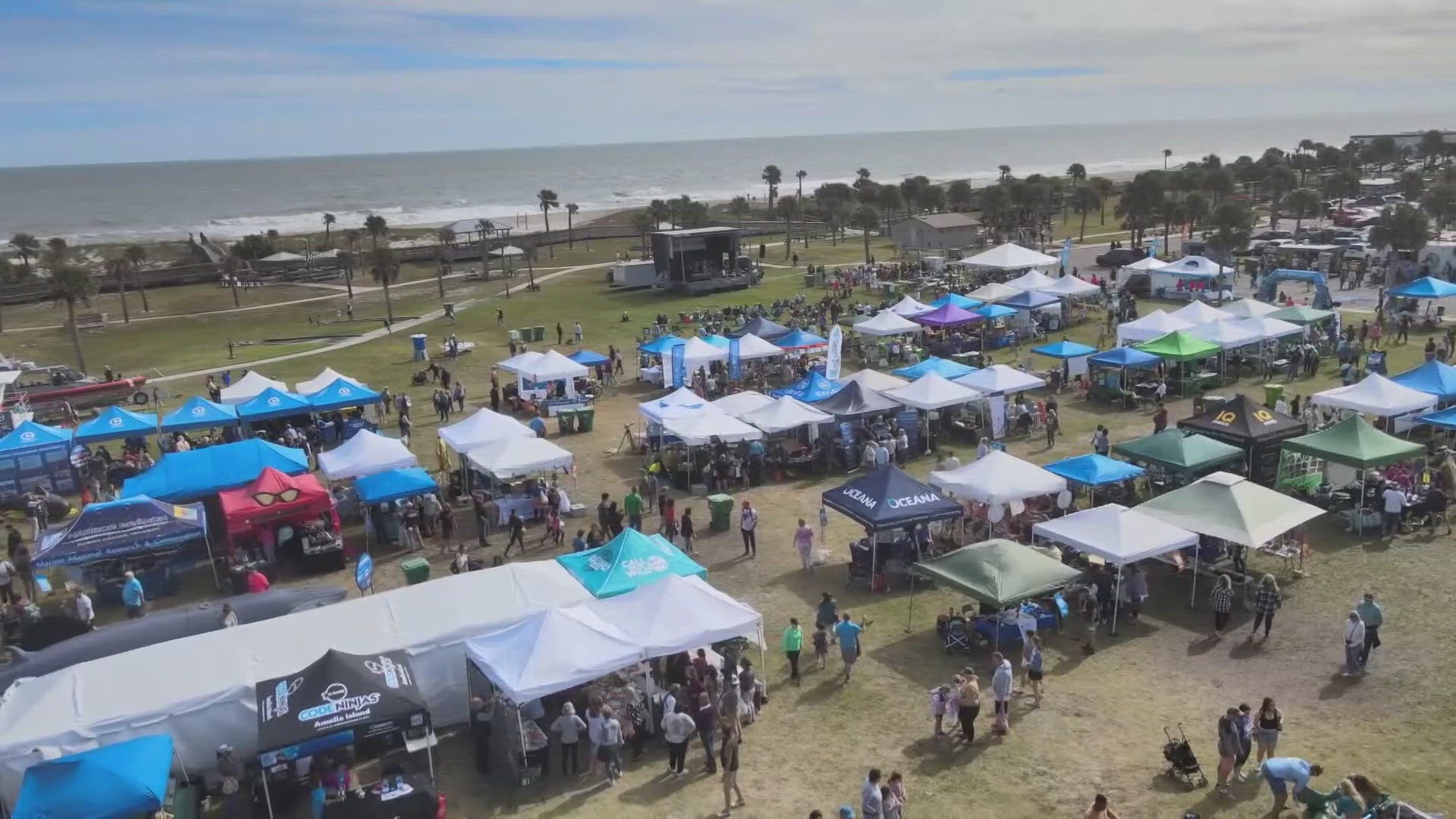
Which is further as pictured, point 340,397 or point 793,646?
point 340,397

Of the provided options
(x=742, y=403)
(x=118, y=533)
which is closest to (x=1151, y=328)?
(x=742, y=403)

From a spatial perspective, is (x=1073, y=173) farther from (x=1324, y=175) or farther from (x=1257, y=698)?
(x=1257, y=698)

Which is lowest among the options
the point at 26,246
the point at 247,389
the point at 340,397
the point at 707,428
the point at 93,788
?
the point at 93,788

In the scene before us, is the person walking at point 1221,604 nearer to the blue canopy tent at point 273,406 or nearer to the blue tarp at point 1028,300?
the blue canopy tent at point 273,406

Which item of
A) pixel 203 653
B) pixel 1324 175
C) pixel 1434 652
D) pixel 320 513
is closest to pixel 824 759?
pixel 203 653

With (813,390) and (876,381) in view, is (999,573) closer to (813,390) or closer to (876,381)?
(813,390)

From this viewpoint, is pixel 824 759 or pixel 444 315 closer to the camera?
pixel 824 759
